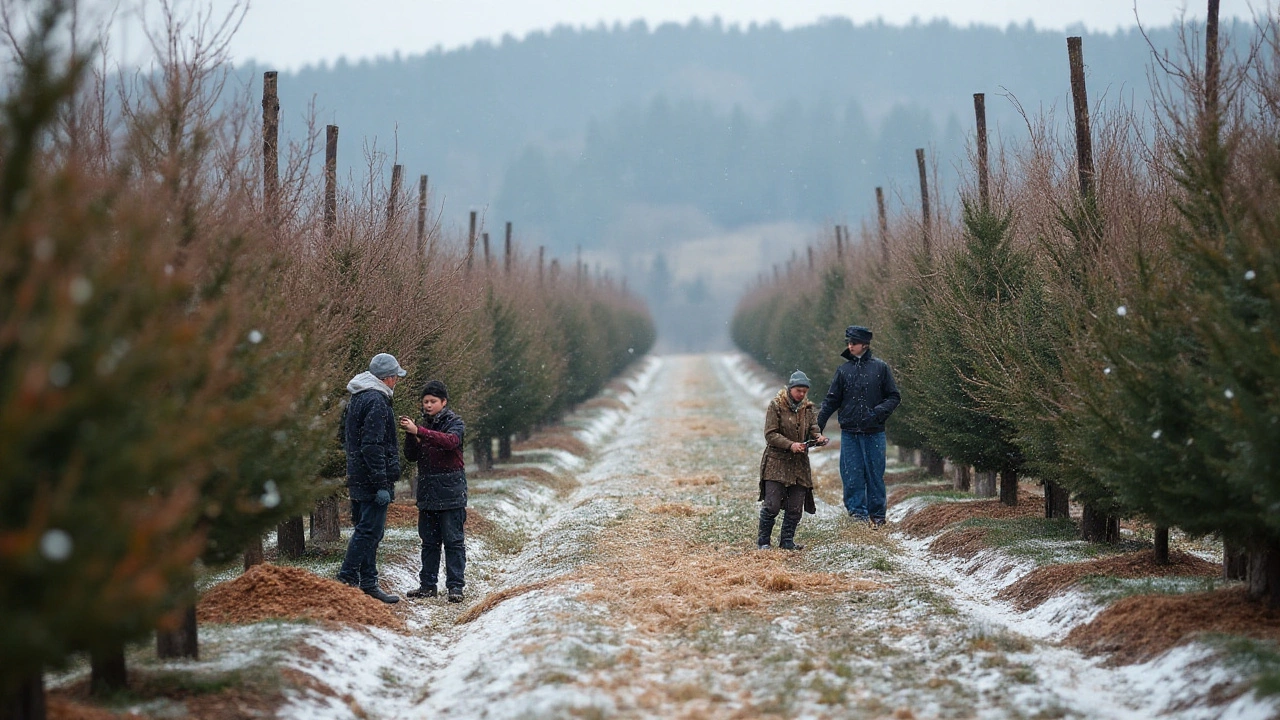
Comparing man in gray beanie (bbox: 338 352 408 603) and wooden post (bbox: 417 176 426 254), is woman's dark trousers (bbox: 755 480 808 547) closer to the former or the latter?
man in gray beanie (bbox: 338 352 408 603)

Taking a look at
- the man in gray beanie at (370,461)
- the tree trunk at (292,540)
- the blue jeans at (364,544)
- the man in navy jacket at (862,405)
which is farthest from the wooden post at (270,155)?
the man in navy jacket at (862,405)

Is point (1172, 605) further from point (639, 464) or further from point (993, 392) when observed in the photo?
point (639, 464)

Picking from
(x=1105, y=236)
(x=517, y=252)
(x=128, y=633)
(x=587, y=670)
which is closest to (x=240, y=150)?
(x=587, y=670)

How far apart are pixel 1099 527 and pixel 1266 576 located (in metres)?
4.63

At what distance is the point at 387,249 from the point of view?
15.7 meters

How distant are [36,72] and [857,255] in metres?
31.4

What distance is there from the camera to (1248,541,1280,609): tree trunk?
30.2 feet

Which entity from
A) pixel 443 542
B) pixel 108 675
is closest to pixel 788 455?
pixel 443 542

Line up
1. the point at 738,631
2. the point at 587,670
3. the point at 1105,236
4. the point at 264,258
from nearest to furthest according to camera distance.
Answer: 1. the point at 587,670
2. the point at 738,631
3. the point at 264,258
4. the point at 1105,236

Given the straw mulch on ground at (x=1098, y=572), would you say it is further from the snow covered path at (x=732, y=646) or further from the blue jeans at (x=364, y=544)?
the blue jeans at (x=364, y=544)

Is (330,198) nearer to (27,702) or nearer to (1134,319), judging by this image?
(1134,319)

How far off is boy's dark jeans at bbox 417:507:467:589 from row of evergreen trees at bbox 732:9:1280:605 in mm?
5933

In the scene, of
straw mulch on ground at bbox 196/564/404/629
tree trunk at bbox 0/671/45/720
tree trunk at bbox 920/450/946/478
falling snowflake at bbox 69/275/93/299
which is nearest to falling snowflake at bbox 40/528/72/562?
falling snowflake at bbox 69/275/93/299

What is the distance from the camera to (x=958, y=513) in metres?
16.9
